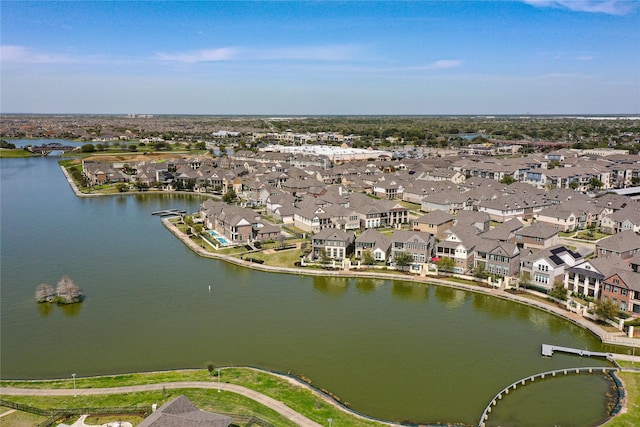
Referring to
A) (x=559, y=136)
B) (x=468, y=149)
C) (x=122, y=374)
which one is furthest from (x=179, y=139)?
(x=122, y=374)

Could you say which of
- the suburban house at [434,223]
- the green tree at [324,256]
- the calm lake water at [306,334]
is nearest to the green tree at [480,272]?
the calm lake water at [306,334]

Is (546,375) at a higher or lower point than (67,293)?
lower

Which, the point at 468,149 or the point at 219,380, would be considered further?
the point at 468,149

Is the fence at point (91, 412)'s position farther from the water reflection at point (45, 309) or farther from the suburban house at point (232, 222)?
the suburban house at point (232, 222)

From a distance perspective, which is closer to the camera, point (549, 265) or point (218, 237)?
point (549, 265)

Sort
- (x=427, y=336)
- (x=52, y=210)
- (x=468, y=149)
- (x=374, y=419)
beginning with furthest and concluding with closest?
1. (x=468, y=149)
2. (x=52, y=210)
3. (x=427, y=336)
4. (x=374, y=419)

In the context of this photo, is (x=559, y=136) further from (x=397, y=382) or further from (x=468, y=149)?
(x=397, y=382)

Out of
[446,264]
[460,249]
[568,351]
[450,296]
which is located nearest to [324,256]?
[446,264]

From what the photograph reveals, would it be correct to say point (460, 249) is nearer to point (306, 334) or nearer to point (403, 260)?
point (403, 260)
